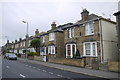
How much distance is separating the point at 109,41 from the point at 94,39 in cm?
240

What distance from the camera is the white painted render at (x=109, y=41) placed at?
70.2 ft

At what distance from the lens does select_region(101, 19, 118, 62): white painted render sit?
21.4 meters

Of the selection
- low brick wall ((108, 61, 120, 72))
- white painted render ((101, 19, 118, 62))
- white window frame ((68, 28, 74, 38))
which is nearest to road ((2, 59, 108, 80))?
low brick wall ((108, 61, 120, 72))

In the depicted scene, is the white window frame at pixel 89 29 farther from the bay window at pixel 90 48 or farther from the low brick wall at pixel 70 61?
the low brick wall at pixel 70 61

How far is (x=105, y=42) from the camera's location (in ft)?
→ 70.8

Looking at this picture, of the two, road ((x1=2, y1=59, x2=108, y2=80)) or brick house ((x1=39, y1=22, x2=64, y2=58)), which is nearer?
road ((x1=2, y1=59, x2=108, y2=80))

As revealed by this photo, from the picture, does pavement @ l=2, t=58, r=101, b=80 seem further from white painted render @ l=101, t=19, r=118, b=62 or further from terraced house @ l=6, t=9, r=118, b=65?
white painted render @ l=101, t=19, r=118, b=62

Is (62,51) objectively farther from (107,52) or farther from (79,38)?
(107,52)

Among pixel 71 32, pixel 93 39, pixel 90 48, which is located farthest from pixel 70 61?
pixel 71 32

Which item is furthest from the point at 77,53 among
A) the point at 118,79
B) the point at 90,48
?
the point at 118,79

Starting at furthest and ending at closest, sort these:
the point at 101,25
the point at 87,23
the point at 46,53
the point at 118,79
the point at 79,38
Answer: the point at 46,53 < the point at 79,38 < the point at 87,23 < the point at 101,25 < the point at 118,79

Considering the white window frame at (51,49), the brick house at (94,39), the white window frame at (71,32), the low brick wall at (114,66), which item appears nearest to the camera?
the low brick wall at (114,66)

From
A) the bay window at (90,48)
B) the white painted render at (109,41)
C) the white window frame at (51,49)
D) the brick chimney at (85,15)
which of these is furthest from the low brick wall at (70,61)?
the brick chimney at (85,15)

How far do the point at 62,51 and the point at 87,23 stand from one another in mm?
10976
